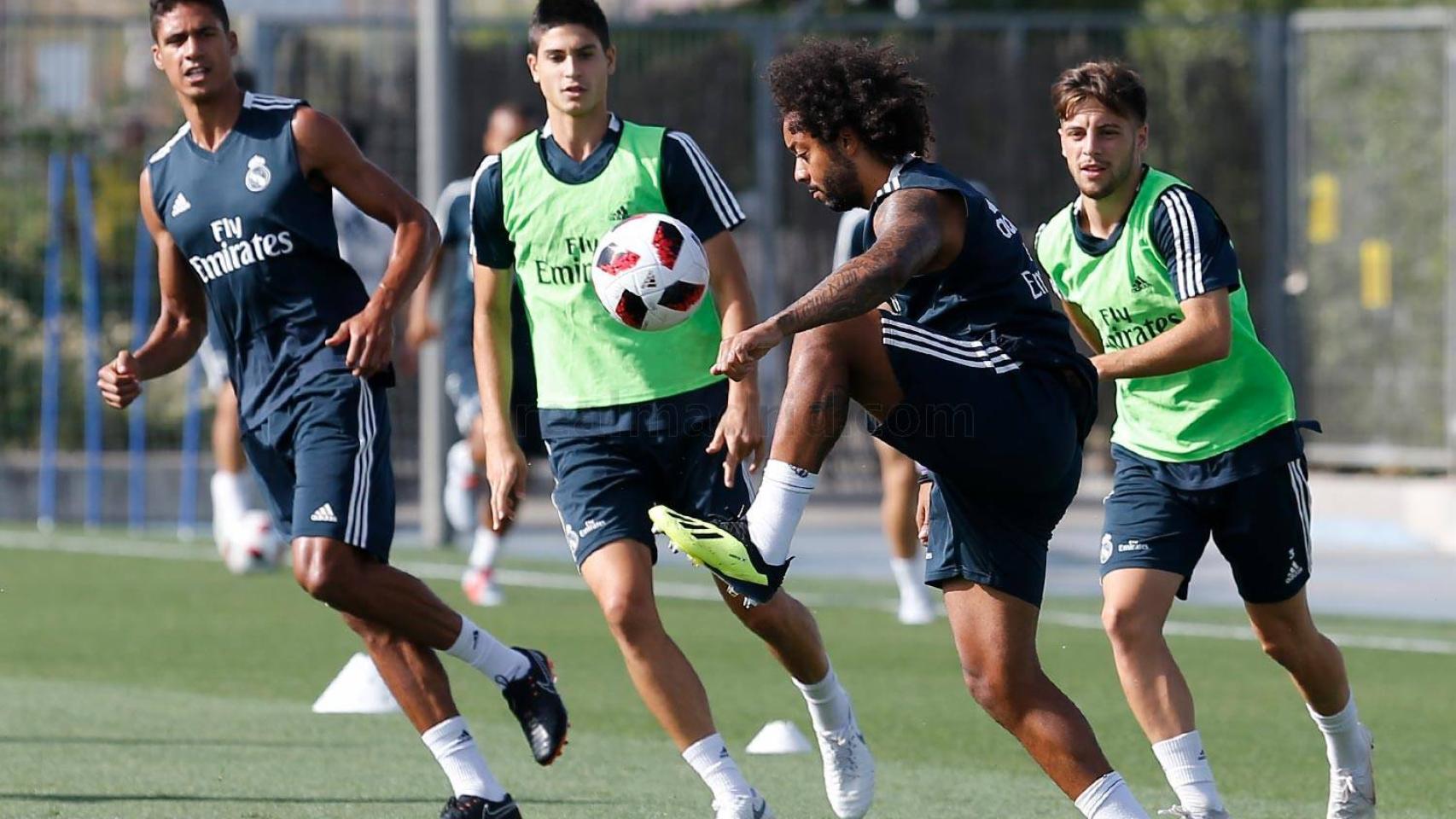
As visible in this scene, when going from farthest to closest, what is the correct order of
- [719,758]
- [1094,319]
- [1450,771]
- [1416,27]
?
[1416,27]
[1450,771]
[1094,319]
[719,758]

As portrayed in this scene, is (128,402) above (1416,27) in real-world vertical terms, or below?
below

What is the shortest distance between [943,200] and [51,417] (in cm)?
1284

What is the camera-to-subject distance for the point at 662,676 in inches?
254

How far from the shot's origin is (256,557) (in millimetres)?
13195

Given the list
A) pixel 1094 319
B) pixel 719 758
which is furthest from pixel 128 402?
pixel 1094 319

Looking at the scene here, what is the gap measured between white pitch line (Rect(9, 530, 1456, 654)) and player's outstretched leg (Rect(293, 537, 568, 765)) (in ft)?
16.6

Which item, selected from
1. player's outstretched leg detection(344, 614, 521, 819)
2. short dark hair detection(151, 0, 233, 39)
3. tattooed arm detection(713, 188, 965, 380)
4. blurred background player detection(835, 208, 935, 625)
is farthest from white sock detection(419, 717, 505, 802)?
blurred background player detection(835, 208, 935, 625)

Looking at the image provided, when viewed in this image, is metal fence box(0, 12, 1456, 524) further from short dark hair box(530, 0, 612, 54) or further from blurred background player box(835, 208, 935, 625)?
short dark hair box(530, 0, 612, 54)

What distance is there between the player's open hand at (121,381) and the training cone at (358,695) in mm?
2089

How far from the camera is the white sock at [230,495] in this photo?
42.6 feet

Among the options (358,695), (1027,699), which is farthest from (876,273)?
(358,695)

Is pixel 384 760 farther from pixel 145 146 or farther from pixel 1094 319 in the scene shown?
pixel 145 146

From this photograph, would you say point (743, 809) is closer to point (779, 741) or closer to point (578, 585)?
point (779, 741)

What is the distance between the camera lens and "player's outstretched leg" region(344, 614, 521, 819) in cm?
632
